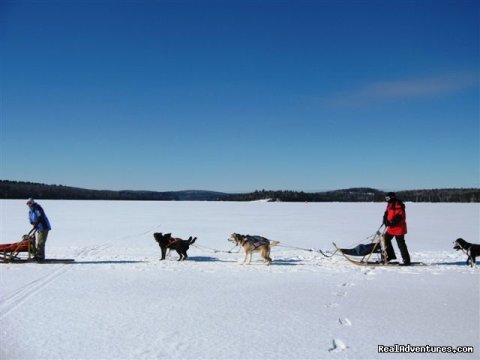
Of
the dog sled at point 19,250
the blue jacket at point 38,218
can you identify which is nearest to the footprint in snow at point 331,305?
the dog sled at point 19,250

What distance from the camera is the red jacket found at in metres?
8.54

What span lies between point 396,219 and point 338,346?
4.97 meters

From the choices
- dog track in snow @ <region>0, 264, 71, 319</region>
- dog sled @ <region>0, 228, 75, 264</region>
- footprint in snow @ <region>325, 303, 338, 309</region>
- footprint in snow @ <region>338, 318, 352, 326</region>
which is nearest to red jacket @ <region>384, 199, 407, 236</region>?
footprint in snow @ <region>325, 303, 338, 309</region>

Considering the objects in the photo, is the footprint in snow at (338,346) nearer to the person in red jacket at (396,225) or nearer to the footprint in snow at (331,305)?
the footprint in snow at (331,305)

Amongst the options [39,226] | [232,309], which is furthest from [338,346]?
[39,226]

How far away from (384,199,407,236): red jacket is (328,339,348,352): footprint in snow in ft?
15.7

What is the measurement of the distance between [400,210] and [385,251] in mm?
875

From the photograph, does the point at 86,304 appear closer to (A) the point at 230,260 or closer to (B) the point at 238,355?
(B) the point at 238,355

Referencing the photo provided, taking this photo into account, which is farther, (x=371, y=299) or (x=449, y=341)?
(x=371, y=299)

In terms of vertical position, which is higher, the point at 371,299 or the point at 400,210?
the point at 400,210

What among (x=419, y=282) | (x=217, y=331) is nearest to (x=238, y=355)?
(x=217, y=331)

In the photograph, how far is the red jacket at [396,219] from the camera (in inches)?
336

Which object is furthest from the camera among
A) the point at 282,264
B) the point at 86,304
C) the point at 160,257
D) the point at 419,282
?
the point at 160,257

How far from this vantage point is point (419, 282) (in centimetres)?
705
